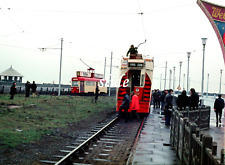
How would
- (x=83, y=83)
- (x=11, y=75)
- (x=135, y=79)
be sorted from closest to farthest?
(x=135, y=79) < (x=83, y=83) < (x=11, y=75)

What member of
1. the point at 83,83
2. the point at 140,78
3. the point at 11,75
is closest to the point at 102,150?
the point at 140,78

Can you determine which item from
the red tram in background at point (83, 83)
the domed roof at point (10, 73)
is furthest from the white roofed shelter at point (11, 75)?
the red tram in background at point (83, 83)

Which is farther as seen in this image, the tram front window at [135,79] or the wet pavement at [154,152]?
the tram front window at [135,79]

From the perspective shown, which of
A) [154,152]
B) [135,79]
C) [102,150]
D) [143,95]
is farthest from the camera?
[135,79]

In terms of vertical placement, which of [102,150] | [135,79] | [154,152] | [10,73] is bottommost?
[102,150]

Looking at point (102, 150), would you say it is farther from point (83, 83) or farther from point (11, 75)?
point (11, 75)

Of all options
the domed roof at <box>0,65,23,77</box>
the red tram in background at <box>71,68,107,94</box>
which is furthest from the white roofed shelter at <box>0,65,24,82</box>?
the red tram in background at <box>71,68,107,94</box>

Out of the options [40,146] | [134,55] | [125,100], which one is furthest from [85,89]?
[40,146]

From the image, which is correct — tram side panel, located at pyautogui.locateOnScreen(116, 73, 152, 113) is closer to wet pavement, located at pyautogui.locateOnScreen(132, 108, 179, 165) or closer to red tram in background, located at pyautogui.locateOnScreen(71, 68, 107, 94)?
wet pavement, located at pyautogui.locateOnScreen(132, 108, 179, 165)

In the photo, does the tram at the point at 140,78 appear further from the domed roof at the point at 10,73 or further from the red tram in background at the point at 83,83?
the domed roof at the point at 10,73

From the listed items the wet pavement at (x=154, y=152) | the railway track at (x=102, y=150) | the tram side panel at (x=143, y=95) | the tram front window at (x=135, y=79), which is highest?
the tram front window at (x=135, y=79)

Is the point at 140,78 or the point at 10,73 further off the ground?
the point at 10,73

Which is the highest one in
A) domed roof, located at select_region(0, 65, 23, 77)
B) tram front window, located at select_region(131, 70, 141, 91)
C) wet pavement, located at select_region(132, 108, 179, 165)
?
domed roof, located at select_region(0, 65, 23, 77)

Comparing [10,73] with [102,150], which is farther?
[10,73]
